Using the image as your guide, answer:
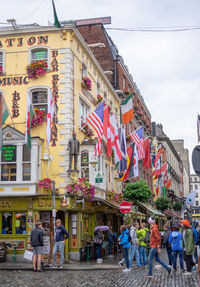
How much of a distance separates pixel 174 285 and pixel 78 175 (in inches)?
435

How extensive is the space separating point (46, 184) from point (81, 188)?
168 cm

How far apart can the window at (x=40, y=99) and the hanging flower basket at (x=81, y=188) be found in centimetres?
413

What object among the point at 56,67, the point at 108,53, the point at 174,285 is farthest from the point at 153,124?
the point at 174,285

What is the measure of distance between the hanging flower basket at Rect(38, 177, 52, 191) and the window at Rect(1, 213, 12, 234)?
2.31 meters

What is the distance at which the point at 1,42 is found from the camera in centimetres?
2184

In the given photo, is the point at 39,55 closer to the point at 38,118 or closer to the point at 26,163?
the point at 38,118

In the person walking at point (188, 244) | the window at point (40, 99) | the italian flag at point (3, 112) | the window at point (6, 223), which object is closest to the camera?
the person walking at point (188, 244)

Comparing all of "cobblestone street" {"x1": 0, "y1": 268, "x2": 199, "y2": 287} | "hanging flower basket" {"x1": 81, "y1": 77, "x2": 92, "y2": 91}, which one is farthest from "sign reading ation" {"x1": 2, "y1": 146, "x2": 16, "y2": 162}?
"cobblestone street" {"x1": 0, "y1": 268, "x2": 199, "y2": 287}

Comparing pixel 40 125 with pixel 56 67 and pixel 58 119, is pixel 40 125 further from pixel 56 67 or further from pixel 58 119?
pixel 56 67

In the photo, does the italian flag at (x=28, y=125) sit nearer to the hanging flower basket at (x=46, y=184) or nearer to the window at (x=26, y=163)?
the window at (x=26, y=163)

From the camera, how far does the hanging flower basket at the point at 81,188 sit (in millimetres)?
19562

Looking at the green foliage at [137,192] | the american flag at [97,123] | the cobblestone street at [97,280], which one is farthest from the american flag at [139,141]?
the cobblestone street at [97,280]

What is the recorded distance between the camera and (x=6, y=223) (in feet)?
65.5

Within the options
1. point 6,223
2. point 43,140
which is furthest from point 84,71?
point 6,223
